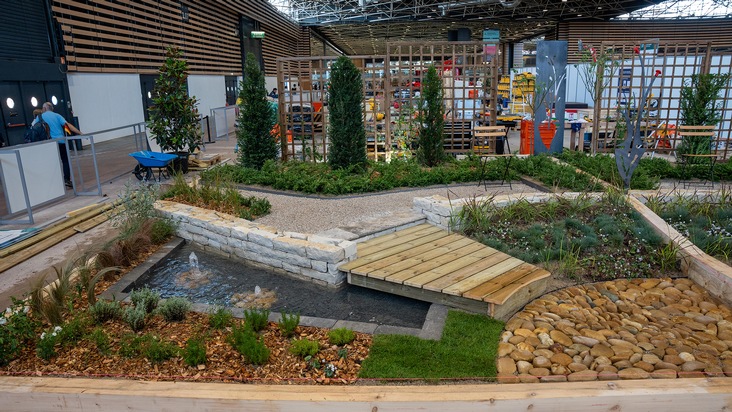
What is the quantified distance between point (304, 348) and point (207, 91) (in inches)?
717

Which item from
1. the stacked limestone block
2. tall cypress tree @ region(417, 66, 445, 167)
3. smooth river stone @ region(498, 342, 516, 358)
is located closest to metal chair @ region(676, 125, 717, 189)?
tall cypress tree @ region(417, 66, 445, 167)

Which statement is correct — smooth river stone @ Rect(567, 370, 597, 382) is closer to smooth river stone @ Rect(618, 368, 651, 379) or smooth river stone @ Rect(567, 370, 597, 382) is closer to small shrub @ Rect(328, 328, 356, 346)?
smooth river stone @ Rect(618, 368, 651, 379)

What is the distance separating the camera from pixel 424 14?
32469mm

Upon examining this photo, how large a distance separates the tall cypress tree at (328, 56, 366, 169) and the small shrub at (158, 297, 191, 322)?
17.5 ft

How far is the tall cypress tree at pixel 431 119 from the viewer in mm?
9445

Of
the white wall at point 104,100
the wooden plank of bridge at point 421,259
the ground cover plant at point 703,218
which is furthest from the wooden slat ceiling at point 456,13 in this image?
the wooden plank of bridge at point 421,259

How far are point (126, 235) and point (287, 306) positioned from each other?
2.47m

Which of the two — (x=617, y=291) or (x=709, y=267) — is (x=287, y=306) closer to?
(x=617, y=291)

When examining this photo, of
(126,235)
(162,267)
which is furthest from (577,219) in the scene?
(126,235)

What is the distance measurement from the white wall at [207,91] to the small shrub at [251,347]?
15.1 m

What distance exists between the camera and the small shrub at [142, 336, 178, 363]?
3.54 m

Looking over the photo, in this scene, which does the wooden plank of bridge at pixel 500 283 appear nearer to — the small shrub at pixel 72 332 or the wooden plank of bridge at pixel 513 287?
the wooden plank of bridge at pixel 513 287

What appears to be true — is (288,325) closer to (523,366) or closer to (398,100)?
(523,366)

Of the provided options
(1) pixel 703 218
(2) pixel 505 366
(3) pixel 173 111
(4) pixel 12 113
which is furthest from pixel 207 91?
(2) pixel 505 366
